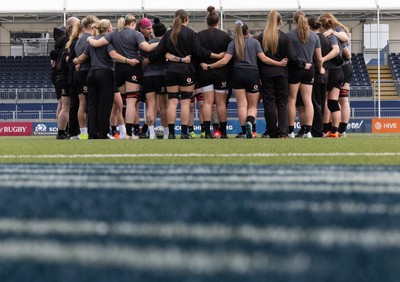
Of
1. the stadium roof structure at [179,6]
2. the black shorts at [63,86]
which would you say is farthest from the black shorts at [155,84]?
the stadium roof structure at [179,6]

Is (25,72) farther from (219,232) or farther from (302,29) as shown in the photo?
(219,232)

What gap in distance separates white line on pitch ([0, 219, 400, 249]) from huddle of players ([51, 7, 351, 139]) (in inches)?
243

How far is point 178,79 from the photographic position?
7.12 m

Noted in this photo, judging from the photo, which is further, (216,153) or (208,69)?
(208,69)

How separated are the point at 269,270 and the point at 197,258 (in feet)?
0.29

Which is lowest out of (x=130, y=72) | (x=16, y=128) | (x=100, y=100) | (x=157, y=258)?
(x=157, y=258)

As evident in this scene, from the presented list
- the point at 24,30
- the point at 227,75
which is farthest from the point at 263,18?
the point at 227,75

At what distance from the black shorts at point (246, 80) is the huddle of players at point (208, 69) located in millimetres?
11

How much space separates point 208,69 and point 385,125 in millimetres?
11428

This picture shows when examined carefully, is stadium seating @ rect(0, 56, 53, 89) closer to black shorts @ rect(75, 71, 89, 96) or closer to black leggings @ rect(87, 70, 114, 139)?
black shorts @ rect(75, 71, 89, 96)

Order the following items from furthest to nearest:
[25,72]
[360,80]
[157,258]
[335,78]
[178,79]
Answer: [25,72] < [360,80] < [335,78] < [178,79] < [157,258]

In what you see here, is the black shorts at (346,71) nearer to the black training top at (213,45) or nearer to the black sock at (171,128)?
the black training top at (213,45)

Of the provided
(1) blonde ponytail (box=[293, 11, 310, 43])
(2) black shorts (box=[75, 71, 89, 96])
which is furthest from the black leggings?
(1) blonde ponytail (box=[293, 11, 310, 43])

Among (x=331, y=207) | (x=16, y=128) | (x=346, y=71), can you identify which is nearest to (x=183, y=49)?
(x=346, y=71)
